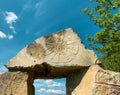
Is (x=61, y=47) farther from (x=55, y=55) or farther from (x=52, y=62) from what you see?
(x=52, y=62)

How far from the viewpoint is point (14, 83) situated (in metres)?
7.36

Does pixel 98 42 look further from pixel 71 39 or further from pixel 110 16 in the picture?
pixel 71 39

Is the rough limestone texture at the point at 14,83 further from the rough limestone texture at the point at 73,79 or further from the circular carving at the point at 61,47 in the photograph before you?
the rough limestone texture at the point at 73,79

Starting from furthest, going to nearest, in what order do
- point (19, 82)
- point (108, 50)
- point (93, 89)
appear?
point (108, 50) < point (19, 82) < point (93, 89)

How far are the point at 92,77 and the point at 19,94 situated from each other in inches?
65.6

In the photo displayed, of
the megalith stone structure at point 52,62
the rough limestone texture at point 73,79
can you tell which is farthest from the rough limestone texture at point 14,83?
the rough limestone texture at point 73,79

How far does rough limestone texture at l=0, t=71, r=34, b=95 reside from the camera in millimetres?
7324

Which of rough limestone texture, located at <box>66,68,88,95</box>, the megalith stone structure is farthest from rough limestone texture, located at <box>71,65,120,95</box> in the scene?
rough limestone texture, located at <box>66,68,88,95</box>

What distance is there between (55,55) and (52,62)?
0.61ft

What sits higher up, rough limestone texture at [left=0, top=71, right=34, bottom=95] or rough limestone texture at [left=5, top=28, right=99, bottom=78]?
rough limestone texture at [left=5, top=28, right=99, bottom=78]

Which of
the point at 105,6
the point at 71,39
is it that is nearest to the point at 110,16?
the point at 105,6

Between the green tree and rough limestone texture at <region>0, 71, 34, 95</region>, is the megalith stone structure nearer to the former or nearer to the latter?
rough limestone texture at <region>0, 71, 34, 95</region>

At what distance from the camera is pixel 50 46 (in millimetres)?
7504

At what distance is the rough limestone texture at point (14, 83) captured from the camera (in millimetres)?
7324
